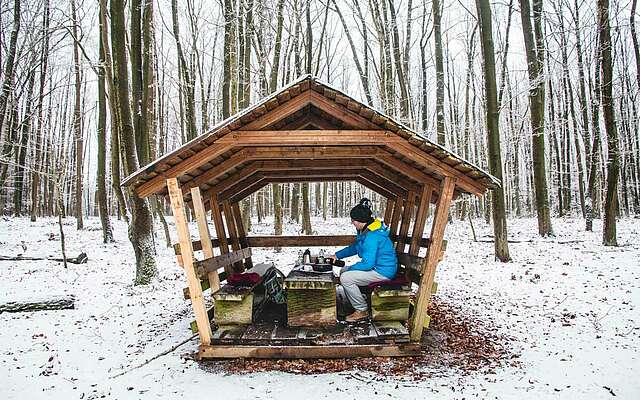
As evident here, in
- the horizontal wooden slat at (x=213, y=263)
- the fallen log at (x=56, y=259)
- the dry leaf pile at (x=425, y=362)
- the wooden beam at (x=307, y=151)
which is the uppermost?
the wooden beam at (x=307, y=151)

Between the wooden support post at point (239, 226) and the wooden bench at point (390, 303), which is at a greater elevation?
the wooden support post at point (239, 226)

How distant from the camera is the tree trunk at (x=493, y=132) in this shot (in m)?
11.5

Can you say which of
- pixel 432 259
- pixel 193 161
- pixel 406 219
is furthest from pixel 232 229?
pixel 432 259

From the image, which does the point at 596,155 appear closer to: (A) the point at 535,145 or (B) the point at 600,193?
(A) the point at 535,145

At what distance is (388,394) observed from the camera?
14.9 feet

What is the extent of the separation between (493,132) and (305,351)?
935 centimetres

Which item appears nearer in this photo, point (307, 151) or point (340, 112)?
point (340, 112)

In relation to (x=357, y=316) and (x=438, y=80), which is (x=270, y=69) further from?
(x=357, y=316)

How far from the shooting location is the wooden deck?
17.8ft

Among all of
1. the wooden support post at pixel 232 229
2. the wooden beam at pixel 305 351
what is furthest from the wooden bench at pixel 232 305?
the wooden support post at pixel 232 229

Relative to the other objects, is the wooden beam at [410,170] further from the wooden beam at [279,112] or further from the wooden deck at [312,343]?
the wooden deck at [312,343]

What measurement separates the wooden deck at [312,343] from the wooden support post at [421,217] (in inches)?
68.5

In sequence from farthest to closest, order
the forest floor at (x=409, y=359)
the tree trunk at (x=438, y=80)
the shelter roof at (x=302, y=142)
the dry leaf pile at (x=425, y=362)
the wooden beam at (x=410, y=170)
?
the tree trunk at (x=438, y=80), the wooden beam at (x=410, y=170), the shelter roof at (x=302, y=142), the dry leaf pile at (x=425, y=362), the forest floor at (x=409, y=359)

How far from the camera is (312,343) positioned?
5547mm
